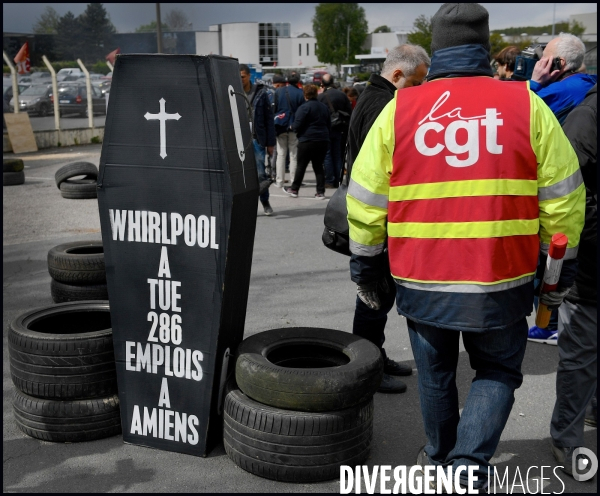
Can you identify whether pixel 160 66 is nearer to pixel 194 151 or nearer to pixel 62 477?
pixel 194 151

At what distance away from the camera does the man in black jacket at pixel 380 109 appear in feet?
13.8

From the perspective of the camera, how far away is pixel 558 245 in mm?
2838

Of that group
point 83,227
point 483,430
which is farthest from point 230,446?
point 83,227

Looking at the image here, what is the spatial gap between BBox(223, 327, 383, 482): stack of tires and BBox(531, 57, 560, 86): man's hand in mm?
2051

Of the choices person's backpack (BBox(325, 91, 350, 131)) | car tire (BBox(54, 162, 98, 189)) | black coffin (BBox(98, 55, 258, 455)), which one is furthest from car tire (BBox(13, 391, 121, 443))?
person's backpack (BBox(325, 91, 350, 131))

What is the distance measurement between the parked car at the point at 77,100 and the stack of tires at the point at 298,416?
23.1m

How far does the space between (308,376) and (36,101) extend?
24.0 metres

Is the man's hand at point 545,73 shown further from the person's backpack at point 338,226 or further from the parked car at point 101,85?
the parked car at point 101,85

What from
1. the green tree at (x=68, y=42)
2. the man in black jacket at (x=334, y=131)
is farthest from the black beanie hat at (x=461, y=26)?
the green tree at (x=68, y=42)

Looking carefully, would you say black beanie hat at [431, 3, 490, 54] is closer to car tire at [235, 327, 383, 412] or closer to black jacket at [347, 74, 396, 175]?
black jacket at [347, 74, 396, 175]

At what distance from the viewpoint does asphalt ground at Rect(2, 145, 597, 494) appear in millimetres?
3354

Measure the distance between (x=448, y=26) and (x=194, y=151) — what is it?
1.28 meters

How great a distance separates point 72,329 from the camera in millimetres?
4320

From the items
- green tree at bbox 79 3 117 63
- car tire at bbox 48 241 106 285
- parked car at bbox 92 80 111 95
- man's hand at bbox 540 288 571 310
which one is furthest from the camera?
parked car at bbox 92 80 111 95
